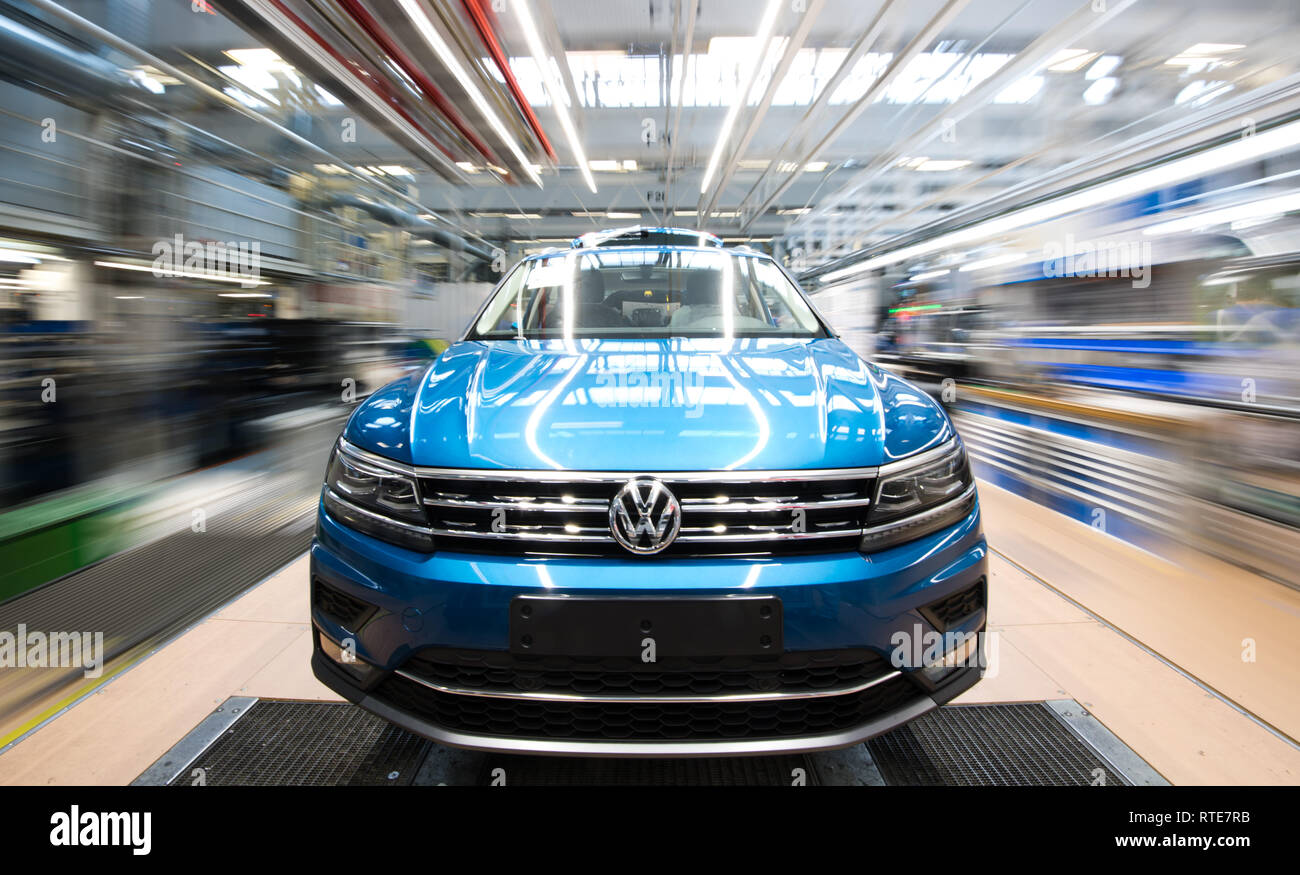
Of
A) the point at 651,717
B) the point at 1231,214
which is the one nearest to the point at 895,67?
the point at 1231,214

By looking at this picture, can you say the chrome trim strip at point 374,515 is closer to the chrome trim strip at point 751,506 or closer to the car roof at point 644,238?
the chrome trim strip at point 751,506

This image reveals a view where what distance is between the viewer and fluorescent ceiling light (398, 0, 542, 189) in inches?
167

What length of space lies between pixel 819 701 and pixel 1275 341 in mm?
2747

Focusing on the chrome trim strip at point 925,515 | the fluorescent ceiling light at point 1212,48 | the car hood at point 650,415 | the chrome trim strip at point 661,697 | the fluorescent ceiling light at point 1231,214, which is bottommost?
the chrome trim strip at point 661,697

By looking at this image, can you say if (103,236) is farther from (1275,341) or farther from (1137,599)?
(1275,341)

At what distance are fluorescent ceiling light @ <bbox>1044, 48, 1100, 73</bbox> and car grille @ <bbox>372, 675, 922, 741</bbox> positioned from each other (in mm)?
5099

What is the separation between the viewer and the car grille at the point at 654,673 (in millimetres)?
1108

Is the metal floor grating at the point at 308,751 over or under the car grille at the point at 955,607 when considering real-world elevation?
under

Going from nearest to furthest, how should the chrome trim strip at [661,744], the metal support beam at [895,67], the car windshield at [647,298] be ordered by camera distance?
the chrome trim strip at [661,744] → the car windshield at [647,298] → the metal support beam at [895,67]

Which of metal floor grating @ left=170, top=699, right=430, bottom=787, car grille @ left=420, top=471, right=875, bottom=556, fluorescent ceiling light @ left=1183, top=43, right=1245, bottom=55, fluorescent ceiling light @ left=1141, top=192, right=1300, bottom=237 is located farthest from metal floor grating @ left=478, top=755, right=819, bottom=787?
fluorescent ceiling light @ left=1183, top=43, right=1245, bottom=55

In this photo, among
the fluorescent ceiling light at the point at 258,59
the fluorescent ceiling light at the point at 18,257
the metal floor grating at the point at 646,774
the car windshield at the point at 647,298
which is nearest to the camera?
the metal floor grating at the point at 646,774

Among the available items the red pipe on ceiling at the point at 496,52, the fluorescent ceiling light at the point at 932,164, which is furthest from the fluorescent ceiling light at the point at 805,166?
the red pipe on ceiling at the point at 496,52

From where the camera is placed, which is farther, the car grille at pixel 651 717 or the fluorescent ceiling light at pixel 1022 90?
the fluorescent ceiling light at pixel 1022 90

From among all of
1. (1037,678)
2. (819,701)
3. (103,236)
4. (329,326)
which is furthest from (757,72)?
(819,701)
